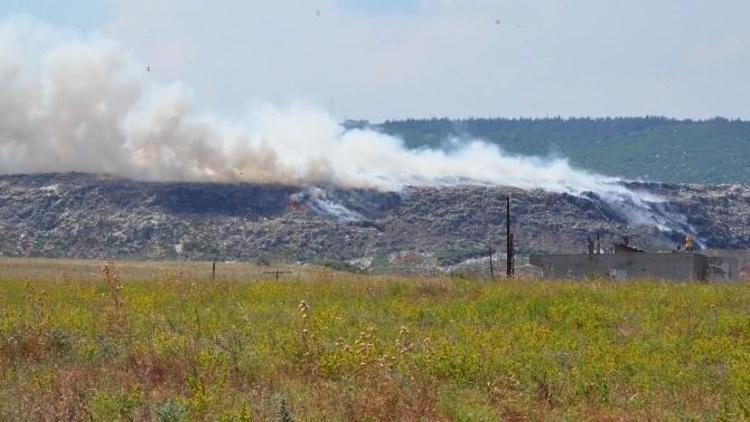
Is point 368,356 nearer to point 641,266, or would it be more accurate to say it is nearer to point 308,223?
point 641,266

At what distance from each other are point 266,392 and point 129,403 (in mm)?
2002

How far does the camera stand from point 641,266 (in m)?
50.8

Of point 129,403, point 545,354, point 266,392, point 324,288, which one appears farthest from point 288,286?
point 129,403

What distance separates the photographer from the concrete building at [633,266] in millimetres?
50250

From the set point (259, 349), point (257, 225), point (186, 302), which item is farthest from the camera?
point (257, 225)

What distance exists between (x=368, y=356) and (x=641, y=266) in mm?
41256

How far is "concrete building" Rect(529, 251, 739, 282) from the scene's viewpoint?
165 ft

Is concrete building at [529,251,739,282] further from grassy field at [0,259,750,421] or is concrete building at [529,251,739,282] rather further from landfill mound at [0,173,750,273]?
grassy field at [0,259,750,421]

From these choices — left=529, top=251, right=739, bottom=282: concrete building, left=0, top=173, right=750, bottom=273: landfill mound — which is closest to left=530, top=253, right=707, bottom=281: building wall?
left=529, top=251, right=739, bottom=282: concrete building

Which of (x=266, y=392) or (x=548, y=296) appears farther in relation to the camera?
(x=548, y=296)

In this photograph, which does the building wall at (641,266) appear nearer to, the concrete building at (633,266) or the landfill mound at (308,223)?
the concrete building at (633,266)

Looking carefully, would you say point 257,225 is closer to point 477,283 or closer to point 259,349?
point 477,283

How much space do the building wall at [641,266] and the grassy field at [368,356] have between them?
27.3 m

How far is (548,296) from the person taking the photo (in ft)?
75.2
